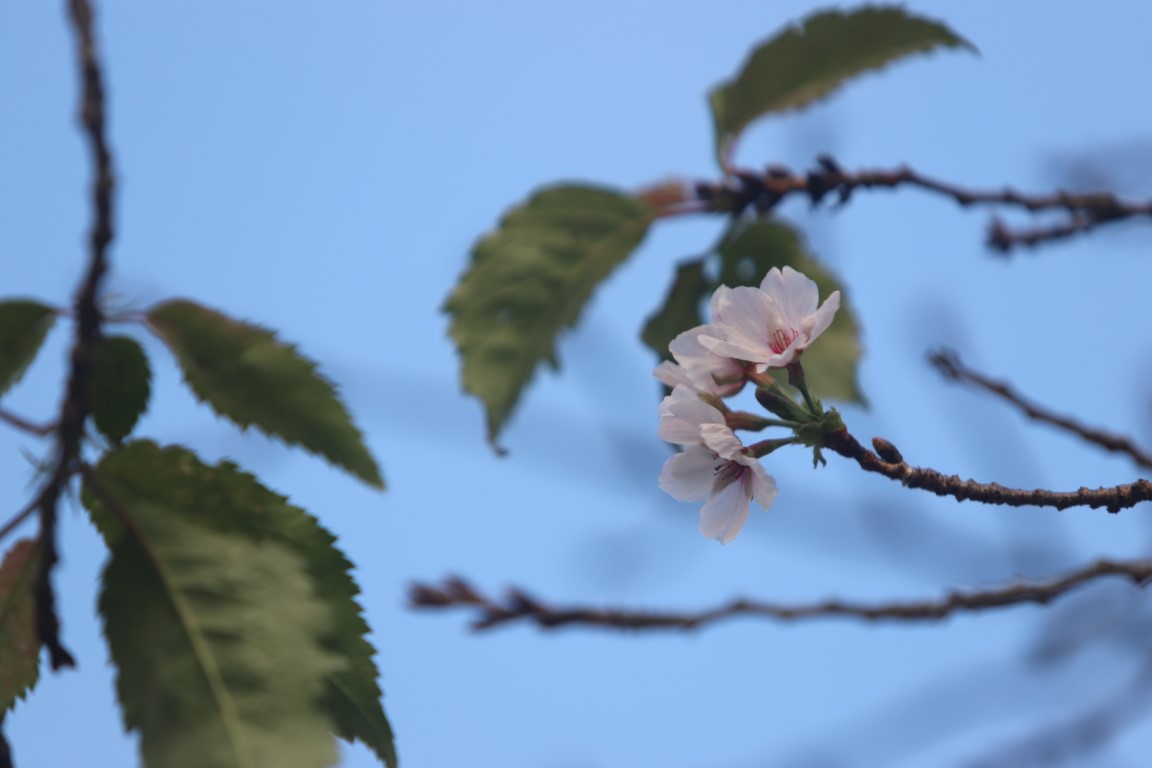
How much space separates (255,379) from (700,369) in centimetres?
63

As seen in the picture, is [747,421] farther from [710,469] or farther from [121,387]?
[121,387]

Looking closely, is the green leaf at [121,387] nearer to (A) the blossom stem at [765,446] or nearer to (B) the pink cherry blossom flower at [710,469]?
(B) the pink cherry blossom flower at [710,469]

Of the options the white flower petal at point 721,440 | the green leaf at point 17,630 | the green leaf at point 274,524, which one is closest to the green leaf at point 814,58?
the white flower petal at point 721,440

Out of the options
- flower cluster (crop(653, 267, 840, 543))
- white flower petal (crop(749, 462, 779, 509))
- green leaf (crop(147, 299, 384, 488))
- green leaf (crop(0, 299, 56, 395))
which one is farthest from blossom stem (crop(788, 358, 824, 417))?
green leaf (crop(0, 299, 56, 395))

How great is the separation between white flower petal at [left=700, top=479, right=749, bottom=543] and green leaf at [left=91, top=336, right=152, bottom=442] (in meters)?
0.85

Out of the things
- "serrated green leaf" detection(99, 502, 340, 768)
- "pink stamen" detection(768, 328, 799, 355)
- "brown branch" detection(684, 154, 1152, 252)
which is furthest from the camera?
"brown branch" detection(684, 154, 1152, 252)

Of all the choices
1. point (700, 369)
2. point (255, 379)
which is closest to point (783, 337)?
point (700, 369)

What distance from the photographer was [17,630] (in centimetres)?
149

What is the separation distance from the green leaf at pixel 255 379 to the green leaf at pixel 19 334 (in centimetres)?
14

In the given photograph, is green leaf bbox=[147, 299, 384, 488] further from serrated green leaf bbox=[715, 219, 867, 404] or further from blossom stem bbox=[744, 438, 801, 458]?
serrated green leaf bbox=[715, 219, 867, 404]

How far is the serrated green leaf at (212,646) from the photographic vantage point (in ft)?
3.98

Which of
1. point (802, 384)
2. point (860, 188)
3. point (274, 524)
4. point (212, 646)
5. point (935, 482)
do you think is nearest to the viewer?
point (212, 646)

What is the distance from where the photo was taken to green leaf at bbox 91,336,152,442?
1549 mm

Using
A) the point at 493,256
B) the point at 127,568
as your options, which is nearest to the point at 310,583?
the point at 127,568
